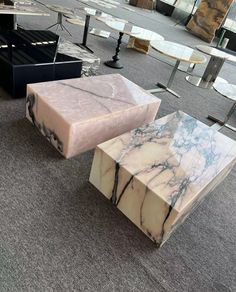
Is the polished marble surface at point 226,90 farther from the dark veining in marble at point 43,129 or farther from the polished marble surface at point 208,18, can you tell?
the polished marble surface at point 208,18

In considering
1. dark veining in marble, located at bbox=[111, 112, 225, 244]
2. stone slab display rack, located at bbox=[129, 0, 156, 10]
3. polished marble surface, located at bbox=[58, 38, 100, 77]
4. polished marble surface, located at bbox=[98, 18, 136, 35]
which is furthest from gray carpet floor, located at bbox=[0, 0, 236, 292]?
stone slab display rack, located at bbox=[129, 0, 156, 10]

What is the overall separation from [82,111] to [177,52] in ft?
5.88

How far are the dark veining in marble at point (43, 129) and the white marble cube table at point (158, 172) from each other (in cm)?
40

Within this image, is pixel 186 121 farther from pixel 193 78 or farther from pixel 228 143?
pixel 193 78

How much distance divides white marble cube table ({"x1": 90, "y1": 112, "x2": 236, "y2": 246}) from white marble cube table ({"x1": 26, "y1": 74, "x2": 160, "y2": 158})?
0.27 metres

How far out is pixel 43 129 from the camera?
2.00m

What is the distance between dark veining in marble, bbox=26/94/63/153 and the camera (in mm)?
1894

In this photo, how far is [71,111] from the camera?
1.82 metres

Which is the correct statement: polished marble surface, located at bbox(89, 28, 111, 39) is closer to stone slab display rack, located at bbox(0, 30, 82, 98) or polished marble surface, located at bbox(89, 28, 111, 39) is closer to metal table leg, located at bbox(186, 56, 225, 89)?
metal table leg, located at bbox(186, 56, 225, 89)

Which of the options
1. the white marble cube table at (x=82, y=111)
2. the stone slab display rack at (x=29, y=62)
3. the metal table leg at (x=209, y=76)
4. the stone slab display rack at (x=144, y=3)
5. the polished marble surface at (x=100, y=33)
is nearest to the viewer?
the white marble cube table at (x=82, y=111)

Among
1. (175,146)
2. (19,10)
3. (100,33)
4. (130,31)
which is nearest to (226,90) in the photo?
(175,146)

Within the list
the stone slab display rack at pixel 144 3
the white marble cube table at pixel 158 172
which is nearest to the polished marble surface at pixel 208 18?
the stone slab display rack at pixel 144 3

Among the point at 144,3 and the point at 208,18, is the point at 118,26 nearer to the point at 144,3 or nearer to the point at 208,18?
the point at 208,18

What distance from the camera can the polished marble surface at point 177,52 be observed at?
2.88 meters
